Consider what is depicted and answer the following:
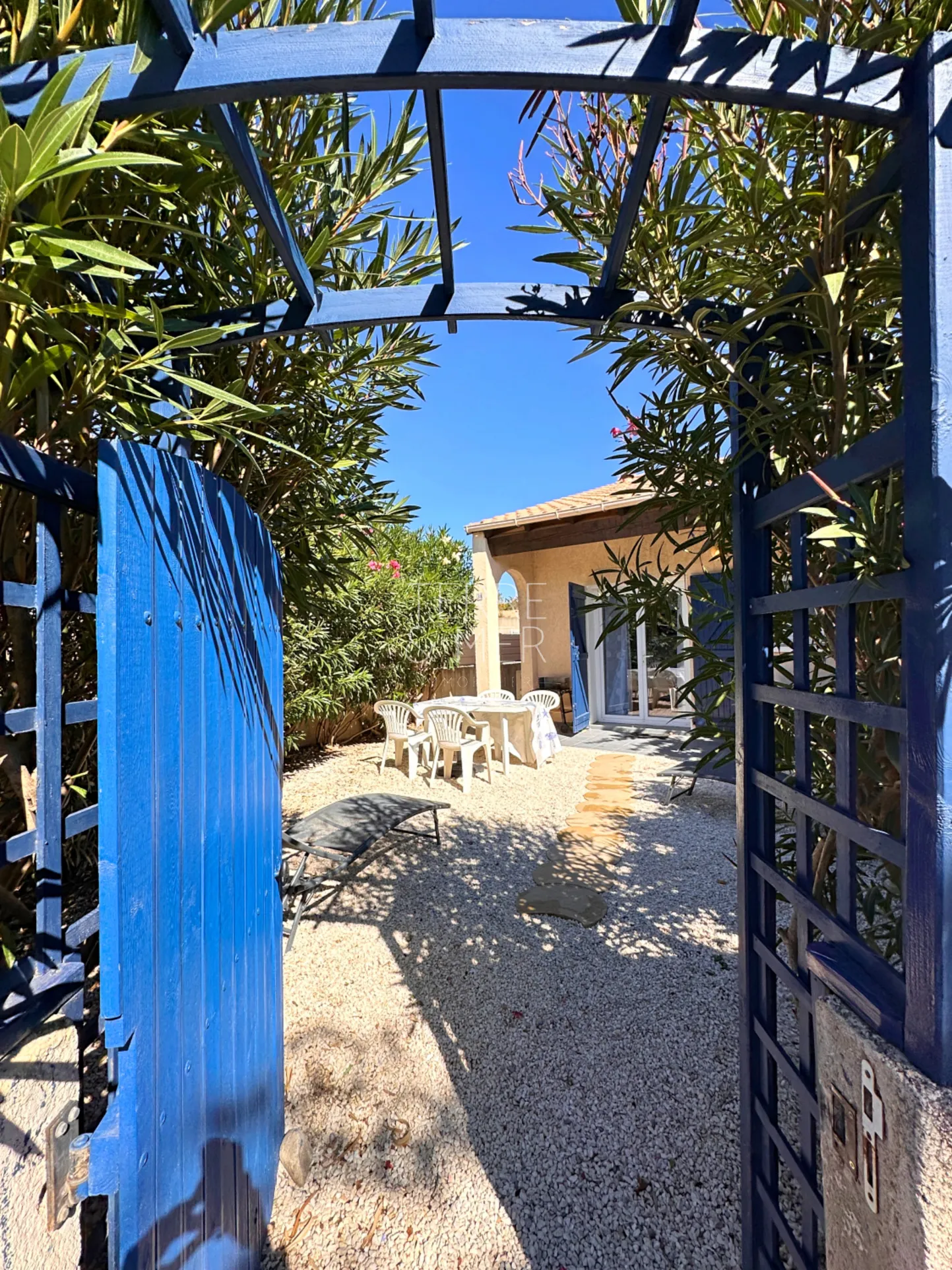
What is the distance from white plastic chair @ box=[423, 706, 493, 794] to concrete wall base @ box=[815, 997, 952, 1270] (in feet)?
16.7

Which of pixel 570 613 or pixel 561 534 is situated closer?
pixel 570 613

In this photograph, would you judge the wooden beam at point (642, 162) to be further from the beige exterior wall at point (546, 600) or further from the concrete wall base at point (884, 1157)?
the beige exterior wall at point (546, 600)

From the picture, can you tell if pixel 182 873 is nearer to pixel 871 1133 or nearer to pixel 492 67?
pixel 871 1133

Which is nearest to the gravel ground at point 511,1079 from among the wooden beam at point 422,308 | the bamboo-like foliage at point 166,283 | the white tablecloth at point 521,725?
the bamboo-like foliage at point 166,283

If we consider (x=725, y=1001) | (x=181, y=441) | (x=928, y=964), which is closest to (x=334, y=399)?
(x=181, y=441)

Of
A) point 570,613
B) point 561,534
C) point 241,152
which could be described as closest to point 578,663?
point 570,613

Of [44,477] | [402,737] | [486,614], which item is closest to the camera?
[44,477]

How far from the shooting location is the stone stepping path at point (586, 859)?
10.9 ft

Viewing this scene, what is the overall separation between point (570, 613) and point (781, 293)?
25.0 feet

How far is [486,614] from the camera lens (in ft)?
31.2

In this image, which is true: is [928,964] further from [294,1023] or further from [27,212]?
[294,1023]

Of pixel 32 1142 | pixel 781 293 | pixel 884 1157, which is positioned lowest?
pixel 32 1142

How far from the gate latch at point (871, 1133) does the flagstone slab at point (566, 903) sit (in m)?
2.56

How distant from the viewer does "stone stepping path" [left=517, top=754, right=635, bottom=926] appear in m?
3.32
